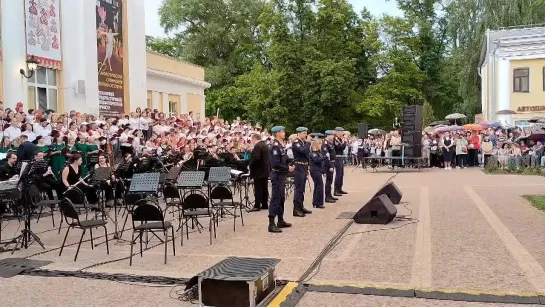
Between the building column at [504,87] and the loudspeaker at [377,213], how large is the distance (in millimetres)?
30637

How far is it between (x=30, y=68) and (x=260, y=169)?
10.6 meters

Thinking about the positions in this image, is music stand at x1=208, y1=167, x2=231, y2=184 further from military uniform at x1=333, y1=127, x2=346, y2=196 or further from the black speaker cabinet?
the black speaker cabinet

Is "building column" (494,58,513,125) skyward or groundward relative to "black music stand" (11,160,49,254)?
skyward

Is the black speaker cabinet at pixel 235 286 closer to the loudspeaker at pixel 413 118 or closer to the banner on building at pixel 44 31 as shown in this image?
the banner on building at pixel 44 31

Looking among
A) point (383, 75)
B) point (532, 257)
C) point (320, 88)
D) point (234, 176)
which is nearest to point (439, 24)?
point (383, 75)

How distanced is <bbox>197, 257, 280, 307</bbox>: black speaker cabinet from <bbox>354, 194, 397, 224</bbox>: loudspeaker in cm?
550

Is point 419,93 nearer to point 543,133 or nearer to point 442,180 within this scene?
point 543,133

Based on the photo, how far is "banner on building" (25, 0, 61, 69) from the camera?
20609 mm

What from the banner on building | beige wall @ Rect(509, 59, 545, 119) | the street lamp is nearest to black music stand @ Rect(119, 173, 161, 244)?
the street lamp

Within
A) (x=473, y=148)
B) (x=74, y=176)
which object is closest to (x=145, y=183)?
(x=74, y=176)

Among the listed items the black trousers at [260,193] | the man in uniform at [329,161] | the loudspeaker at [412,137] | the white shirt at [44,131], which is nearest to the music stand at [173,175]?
the black trousers at [260,193]

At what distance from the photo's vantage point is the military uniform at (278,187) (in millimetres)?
11016

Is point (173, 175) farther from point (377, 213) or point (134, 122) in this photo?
point (134, 122)

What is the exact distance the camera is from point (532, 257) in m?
8.40
